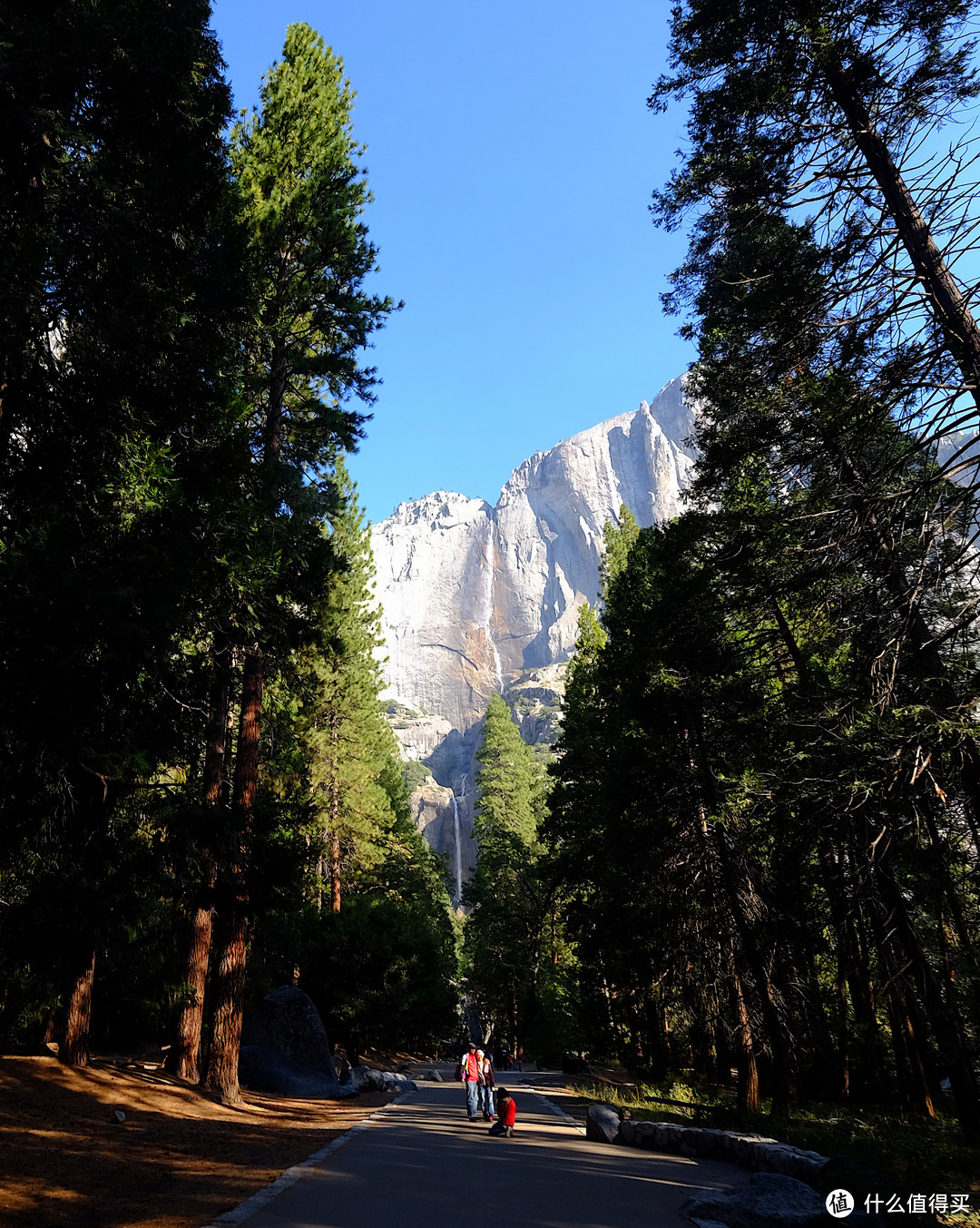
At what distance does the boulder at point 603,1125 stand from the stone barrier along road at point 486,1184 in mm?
237

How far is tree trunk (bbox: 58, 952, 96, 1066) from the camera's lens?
10.8m

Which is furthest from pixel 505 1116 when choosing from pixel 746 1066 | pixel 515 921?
pixel 515 921

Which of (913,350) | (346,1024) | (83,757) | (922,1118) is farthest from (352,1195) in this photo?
(346,1024)

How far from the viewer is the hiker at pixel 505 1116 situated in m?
10.6

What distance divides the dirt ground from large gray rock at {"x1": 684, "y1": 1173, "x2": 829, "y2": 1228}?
3.67m

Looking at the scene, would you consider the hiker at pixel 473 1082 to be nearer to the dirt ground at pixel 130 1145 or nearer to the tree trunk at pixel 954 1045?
the dirt ground at pixel 130 1145

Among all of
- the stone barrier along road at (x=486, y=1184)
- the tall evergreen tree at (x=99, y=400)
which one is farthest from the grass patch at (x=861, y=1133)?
the tall evergreen tree at (x=99, y=400)

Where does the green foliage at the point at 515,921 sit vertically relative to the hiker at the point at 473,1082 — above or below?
above

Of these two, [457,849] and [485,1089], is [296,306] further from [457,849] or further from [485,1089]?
[457,849]

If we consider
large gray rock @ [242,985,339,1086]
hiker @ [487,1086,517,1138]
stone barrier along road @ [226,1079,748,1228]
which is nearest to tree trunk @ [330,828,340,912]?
large gray rock @ [242,985,339,1086]

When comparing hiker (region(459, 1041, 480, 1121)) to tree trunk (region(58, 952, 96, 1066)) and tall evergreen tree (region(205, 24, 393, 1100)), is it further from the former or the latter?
tree trunk (region(58, 952, 96, 1066))

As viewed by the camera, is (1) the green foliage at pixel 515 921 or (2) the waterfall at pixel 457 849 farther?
(2) the waterfall at pixel 457 849

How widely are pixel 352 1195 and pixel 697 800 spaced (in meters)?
9.47
